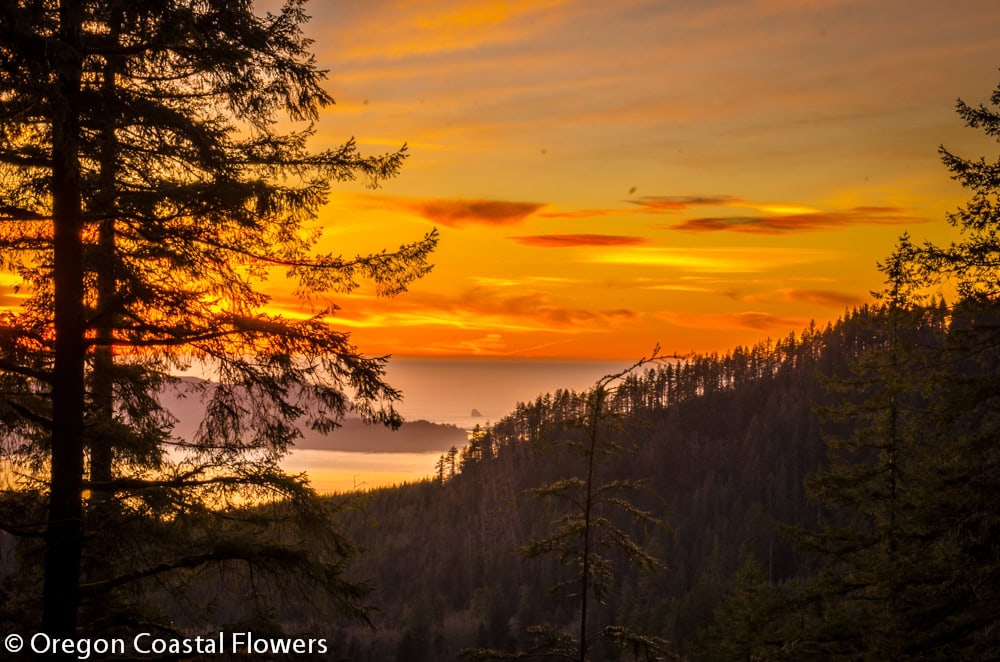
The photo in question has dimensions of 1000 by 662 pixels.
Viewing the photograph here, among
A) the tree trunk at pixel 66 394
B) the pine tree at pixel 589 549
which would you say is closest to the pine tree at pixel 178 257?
the tree trunk at pixel 66 394

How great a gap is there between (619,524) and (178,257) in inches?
5901

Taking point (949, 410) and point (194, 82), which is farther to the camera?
point (949, 410)

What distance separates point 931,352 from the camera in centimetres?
1188

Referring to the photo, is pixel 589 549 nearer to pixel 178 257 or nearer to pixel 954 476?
pixel 954 476

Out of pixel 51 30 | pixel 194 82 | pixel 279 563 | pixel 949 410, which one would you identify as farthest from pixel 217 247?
pixel 949 410

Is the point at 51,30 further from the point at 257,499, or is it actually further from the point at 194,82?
the point at 257,499

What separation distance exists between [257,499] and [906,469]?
44.4 ft

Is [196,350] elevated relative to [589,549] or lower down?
elevated

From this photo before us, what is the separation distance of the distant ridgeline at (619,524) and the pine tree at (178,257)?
88.3 meters

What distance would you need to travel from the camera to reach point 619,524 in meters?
151

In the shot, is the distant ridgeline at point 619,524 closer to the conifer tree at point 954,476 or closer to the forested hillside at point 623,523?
the forested hillside at point 623,523

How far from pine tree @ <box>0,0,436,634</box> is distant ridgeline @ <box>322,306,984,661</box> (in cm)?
8826

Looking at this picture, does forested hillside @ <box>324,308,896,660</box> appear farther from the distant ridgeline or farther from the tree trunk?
the tree trunk

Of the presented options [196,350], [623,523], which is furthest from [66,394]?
[623,523]
